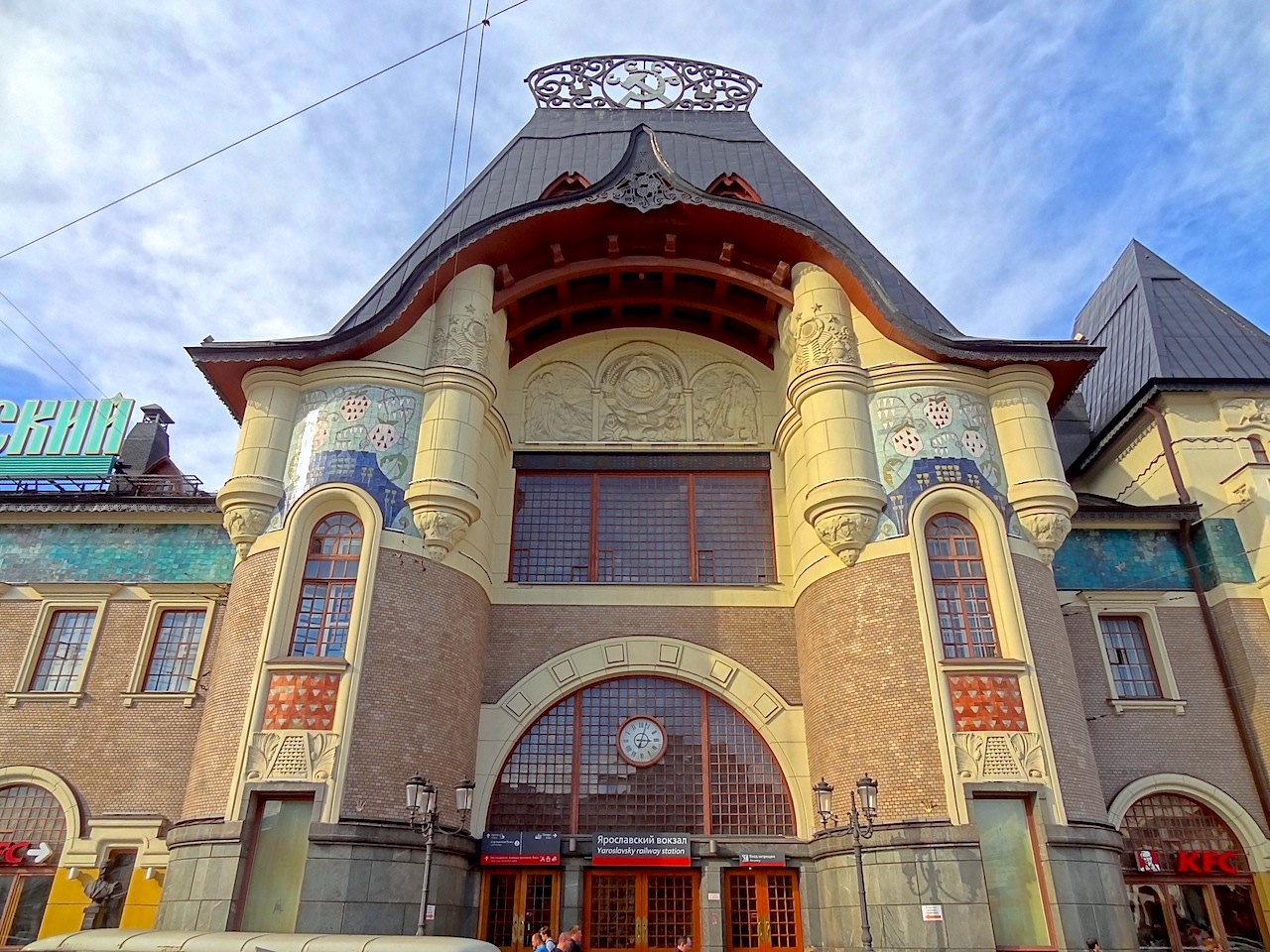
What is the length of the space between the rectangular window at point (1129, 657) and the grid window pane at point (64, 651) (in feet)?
79.4

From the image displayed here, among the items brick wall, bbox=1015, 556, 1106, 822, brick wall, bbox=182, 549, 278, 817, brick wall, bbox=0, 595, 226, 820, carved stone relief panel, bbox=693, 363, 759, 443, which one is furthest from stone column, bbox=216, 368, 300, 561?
brick wall, bbox=1015, 556, 1106, 822

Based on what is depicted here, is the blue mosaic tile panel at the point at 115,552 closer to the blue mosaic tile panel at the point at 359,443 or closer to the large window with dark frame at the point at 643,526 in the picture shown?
the blue mosaic tile panel at the point at 359,443

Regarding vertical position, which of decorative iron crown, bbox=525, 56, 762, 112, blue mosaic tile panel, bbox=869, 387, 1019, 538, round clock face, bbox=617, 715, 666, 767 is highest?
decorative iron crown, bbox=525, 56, 762, 112

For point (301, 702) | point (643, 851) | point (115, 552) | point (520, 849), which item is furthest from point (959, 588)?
point (115, 552)

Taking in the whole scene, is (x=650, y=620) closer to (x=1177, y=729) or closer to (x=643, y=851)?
(x=643, y=851)

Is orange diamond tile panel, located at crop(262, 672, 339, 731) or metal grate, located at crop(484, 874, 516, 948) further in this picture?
metal grate, located at crop(484, 874, 516, 948)

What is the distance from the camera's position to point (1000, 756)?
52.9 ft

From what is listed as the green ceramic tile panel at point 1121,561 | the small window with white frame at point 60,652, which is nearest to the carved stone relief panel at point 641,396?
the green ceramic tile panel at point 1121,561

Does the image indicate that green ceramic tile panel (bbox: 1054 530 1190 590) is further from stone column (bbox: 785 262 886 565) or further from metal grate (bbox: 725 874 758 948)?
metal grate (bbox: 725 874 758 948)

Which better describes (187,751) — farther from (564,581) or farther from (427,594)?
(564,581)

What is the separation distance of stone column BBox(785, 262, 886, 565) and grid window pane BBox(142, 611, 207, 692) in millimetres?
14685

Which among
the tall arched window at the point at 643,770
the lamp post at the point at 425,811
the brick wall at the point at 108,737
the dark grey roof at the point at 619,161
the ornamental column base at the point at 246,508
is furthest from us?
the dark grey roof at the point at 619,161

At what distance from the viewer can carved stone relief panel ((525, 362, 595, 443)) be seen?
23.0 m

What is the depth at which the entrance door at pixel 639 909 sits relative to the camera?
17.4 metres
